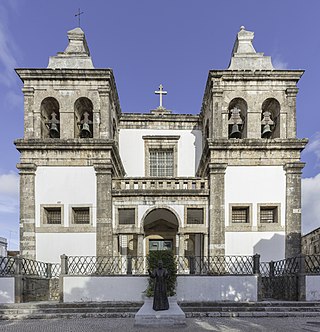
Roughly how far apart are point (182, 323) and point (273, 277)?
6999mm

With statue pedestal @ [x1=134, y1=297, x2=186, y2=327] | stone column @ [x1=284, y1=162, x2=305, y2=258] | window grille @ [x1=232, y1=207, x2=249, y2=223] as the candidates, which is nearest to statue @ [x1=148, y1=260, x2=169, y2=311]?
statue pedestal @ [x1=134, y1=297, x2=186, y2=327]

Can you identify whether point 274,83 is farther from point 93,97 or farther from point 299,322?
point 299,322

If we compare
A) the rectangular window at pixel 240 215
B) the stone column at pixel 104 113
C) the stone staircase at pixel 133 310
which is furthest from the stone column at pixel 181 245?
the stone column at pixel 104 113

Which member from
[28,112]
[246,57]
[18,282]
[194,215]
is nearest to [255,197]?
[194,215]

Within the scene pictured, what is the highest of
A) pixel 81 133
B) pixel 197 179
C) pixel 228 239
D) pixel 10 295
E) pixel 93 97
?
pixel 93 97

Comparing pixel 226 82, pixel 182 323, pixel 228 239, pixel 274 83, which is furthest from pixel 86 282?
pixel 274 83

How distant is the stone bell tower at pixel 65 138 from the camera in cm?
1498

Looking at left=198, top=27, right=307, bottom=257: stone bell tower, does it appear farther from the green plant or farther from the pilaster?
the green plant

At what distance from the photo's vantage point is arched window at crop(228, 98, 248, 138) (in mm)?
16438

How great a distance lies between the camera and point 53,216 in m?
15.5

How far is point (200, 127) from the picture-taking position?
20562 mm

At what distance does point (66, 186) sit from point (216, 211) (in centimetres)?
811

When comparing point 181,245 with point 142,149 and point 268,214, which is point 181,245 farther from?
point 142,149

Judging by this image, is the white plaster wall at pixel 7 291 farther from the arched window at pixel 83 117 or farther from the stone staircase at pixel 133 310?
the arched window at pixel 83 117
